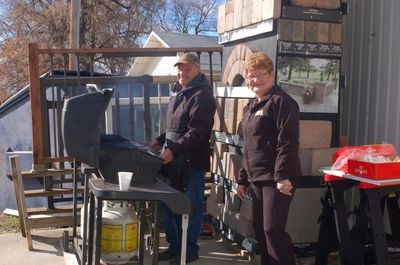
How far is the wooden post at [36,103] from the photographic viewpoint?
5293 mm

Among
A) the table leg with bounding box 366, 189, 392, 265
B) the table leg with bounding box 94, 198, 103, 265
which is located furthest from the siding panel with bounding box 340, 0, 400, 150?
the table leg with bounding box 94, 198, 103, 265

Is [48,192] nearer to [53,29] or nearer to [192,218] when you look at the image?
[192,218]

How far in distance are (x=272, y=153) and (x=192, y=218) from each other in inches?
49.0

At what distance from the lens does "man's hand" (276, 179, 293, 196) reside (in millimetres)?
3254

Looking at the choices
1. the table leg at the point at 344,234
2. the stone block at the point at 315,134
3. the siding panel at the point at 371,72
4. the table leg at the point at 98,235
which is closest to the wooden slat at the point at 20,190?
the table leg at the point at 98,235

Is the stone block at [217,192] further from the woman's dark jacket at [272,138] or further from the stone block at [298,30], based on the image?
the stone block at [298,30]

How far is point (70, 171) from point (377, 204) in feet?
10.5

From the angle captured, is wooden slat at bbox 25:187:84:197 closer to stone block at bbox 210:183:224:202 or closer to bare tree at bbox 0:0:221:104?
stone block at bbox 210:183:224:202

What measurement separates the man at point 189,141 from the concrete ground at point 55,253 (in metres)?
0.28

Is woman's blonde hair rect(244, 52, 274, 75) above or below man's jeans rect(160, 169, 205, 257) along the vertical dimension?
above

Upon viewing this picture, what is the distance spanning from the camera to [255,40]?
438 centimetres

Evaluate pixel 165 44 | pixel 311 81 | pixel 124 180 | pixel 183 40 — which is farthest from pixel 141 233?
pixel 183 40

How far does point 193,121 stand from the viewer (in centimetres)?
406

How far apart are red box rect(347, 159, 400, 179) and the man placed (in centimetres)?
125
